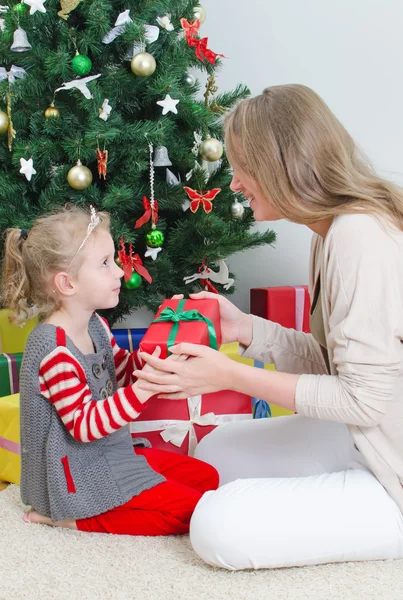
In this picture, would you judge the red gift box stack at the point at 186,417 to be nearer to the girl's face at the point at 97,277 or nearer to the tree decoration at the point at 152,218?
the girl's face at the point at 97,277

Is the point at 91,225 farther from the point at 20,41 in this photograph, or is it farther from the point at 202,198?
the point at 20,41

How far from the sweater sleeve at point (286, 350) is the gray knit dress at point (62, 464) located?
361 millimetres

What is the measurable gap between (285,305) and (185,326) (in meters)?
0.87

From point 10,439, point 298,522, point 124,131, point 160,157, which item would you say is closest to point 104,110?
point 124,131

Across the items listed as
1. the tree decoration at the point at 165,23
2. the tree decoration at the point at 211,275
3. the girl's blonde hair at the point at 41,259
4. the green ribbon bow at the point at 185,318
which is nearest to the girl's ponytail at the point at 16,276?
the girl's blonde hair at the point at 41,259

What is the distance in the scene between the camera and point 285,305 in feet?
6.68

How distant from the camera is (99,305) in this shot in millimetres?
1329

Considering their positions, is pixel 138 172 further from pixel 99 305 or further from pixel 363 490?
pixel 363 490

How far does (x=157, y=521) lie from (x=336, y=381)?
1.53 ft

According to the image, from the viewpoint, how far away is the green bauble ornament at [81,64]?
1617 mm

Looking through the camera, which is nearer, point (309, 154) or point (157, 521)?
point (309, 154)

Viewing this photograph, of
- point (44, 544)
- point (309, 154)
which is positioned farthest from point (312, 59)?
point (44, 544)

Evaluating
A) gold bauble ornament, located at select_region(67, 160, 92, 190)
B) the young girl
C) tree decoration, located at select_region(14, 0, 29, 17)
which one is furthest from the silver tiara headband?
tree decoration, located at select_region(14, 0, 29, 17)

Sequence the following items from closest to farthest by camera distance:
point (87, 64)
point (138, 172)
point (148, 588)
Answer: point (148, 588) → point (87, 64) → point (138, 172)
